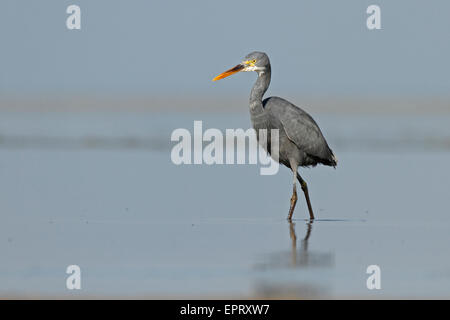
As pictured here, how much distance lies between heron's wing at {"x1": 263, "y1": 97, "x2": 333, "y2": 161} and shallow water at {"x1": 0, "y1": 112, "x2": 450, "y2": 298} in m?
0.86

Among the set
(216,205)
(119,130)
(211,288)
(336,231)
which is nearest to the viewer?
(211,288)

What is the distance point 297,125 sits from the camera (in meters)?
13.6

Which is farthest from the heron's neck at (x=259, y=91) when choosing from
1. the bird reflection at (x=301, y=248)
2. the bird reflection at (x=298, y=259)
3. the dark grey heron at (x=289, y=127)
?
the bird reflection at (x=298, y=259)

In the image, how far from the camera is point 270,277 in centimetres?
925

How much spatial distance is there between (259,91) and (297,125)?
26.9 inches

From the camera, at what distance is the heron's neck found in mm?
13672

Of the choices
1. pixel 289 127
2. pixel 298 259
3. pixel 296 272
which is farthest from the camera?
pixel 289 127

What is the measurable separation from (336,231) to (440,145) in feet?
37.9

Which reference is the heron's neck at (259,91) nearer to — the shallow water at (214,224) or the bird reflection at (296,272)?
the shallow water at (214,224)

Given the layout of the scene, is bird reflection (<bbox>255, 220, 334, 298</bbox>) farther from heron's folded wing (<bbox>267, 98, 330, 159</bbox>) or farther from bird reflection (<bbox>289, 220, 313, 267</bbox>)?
heron's folded wing (<bbox>267, 98, 330, 159</bbox>)

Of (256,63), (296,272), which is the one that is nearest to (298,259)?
(296,272)

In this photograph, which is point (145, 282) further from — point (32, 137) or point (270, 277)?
point (32, 137)

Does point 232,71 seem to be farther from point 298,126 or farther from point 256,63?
point 298,126
